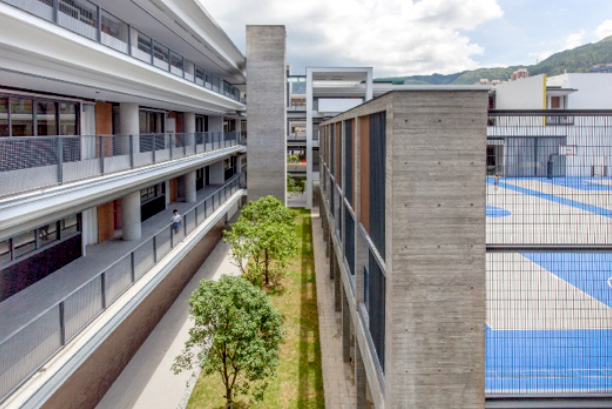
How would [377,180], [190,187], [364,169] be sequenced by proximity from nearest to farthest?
[377,180]
[364,169]
[190,187]

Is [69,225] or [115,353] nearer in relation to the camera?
[115,353]

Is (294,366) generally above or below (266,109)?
below

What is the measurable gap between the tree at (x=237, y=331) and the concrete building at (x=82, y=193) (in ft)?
6.28

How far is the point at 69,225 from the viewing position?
13.8 meters

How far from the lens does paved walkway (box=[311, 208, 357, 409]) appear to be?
11570 mm

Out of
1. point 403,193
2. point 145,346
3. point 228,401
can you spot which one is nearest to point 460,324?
point 403,193

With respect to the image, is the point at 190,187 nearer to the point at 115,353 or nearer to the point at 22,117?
the point at 115,353

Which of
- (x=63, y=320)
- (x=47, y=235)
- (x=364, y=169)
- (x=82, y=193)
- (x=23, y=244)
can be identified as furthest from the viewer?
(x=47, y=235)

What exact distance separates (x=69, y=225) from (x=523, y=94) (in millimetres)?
48307

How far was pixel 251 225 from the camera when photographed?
19906mm

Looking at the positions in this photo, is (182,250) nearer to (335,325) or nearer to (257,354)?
(335,325)

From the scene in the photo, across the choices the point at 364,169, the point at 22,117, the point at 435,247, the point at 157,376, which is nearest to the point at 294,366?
the point at 157,376

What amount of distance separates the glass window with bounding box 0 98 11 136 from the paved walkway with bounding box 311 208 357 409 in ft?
32.2

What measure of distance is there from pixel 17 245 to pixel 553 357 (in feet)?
45.5
